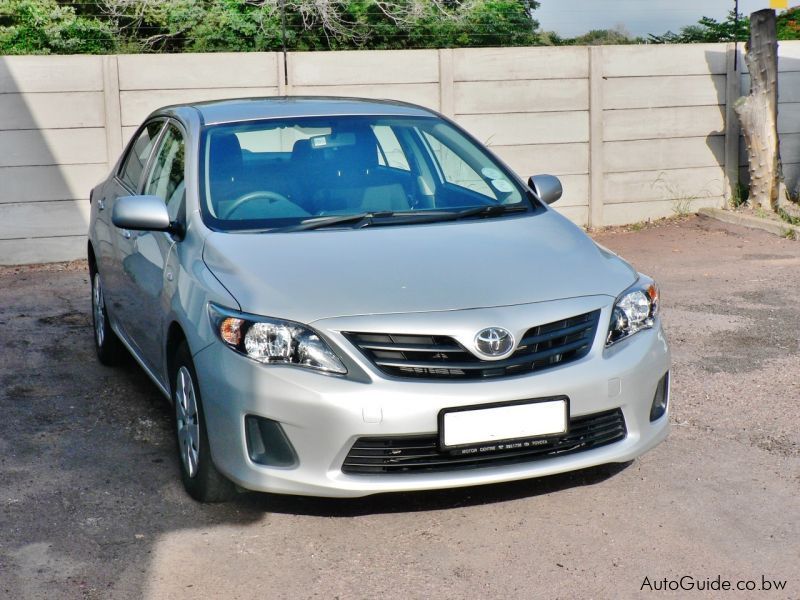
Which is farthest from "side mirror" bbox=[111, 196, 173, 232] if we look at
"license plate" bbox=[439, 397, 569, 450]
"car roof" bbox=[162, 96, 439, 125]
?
"license plate" bbox=[439, 397, 569, 450]

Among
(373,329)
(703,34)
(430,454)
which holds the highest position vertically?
(703,34)

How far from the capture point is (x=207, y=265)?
436 centimetres

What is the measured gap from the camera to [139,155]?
6090 mm

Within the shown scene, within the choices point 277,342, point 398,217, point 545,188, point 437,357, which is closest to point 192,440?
point 277,342

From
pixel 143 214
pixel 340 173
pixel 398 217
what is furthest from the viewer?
pixel 340 173

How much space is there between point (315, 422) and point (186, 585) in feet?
2.14

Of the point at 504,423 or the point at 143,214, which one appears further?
the point at 143,214

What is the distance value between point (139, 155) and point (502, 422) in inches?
120

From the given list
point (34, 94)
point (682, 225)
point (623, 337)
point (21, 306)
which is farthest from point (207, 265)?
point (682, 225)

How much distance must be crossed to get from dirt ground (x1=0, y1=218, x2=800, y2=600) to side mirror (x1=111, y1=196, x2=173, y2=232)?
39.3 inches

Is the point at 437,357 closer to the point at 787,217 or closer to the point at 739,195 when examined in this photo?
the point at 787,217

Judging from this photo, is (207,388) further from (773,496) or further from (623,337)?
(773,496)

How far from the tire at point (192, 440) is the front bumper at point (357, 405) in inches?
5.4

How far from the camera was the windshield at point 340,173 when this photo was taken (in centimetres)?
483
